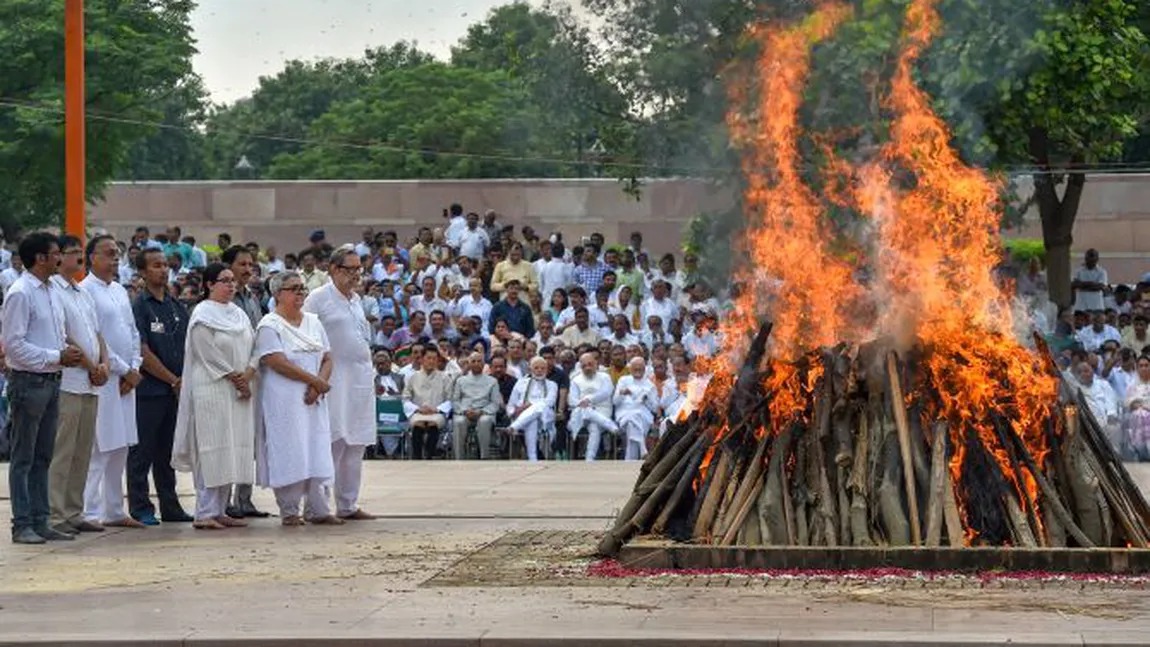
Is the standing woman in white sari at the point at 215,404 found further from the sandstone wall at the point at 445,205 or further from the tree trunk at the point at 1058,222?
the sandstone wall at the point at 445,205

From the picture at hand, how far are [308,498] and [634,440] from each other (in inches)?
297

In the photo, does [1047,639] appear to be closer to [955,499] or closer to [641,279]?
[955,499]

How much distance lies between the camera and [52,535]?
15.2 m

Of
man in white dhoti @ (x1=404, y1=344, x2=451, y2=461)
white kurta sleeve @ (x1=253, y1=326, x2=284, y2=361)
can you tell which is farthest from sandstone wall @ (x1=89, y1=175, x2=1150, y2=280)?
white kurta sleeve @ (x1=253, y1=326, x2=284, y2=361)

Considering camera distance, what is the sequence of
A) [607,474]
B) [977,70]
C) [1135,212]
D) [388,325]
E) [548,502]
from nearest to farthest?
[548,502], [607,474], [977,70], [388,325], [1135,212]


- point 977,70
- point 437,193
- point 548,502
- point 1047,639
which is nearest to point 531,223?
point 437,193

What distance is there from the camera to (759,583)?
40.5 ft

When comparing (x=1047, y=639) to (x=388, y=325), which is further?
(x=388, y=325)

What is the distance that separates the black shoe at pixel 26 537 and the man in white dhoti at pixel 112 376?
0.89 m

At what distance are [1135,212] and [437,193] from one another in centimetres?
1107

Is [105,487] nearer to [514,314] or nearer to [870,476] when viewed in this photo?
[870,476]

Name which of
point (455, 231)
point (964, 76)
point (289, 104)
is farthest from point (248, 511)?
point (289, 104)

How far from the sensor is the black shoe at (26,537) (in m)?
15.0

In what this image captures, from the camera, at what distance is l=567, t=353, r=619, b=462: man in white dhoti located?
23547 mm
